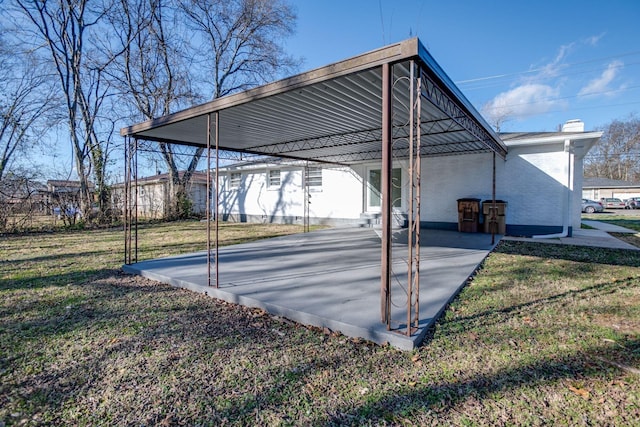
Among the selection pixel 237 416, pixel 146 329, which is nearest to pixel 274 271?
pixel 146 329

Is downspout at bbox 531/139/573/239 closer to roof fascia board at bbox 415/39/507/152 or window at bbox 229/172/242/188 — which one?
roof fascia board at bbox 415/39/507/152

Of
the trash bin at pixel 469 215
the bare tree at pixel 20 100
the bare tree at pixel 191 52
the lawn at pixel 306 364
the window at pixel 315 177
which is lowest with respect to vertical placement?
the lawn at pixel 306 364

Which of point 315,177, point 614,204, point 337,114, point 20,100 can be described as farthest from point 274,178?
point 614,204

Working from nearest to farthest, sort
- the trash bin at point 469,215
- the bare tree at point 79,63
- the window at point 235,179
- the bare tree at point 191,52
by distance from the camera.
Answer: the trash bin at point 469,215 < the bare tree at point 79,63 < the bare tree at point 191,52 < the window at point 235,179

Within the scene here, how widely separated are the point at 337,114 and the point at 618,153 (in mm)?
43277

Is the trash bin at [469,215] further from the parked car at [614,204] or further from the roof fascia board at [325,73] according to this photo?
the parked car at [614,204]

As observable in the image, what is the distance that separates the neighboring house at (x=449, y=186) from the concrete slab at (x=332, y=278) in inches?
81.5

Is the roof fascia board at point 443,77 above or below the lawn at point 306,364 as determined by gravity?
above

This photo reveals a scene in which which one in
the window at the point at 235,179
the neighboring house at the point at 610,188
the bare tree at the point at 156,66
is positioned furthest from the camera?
the neighboring house at the point at 610,188

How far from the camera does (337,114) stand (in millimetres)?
5414

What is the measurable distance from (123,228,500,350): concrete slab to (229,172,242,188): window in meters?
8.83

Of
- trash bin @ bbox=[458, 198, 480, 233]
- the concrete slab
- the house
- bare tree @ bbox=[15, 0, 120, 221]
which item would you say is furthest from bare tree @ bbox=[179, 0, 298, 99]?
the concrete slab

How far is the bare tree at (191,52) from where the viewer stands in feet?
49.5

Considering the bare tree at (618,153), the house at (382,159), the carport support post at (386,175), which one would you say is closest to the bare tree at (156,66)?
the house at (382,159)
